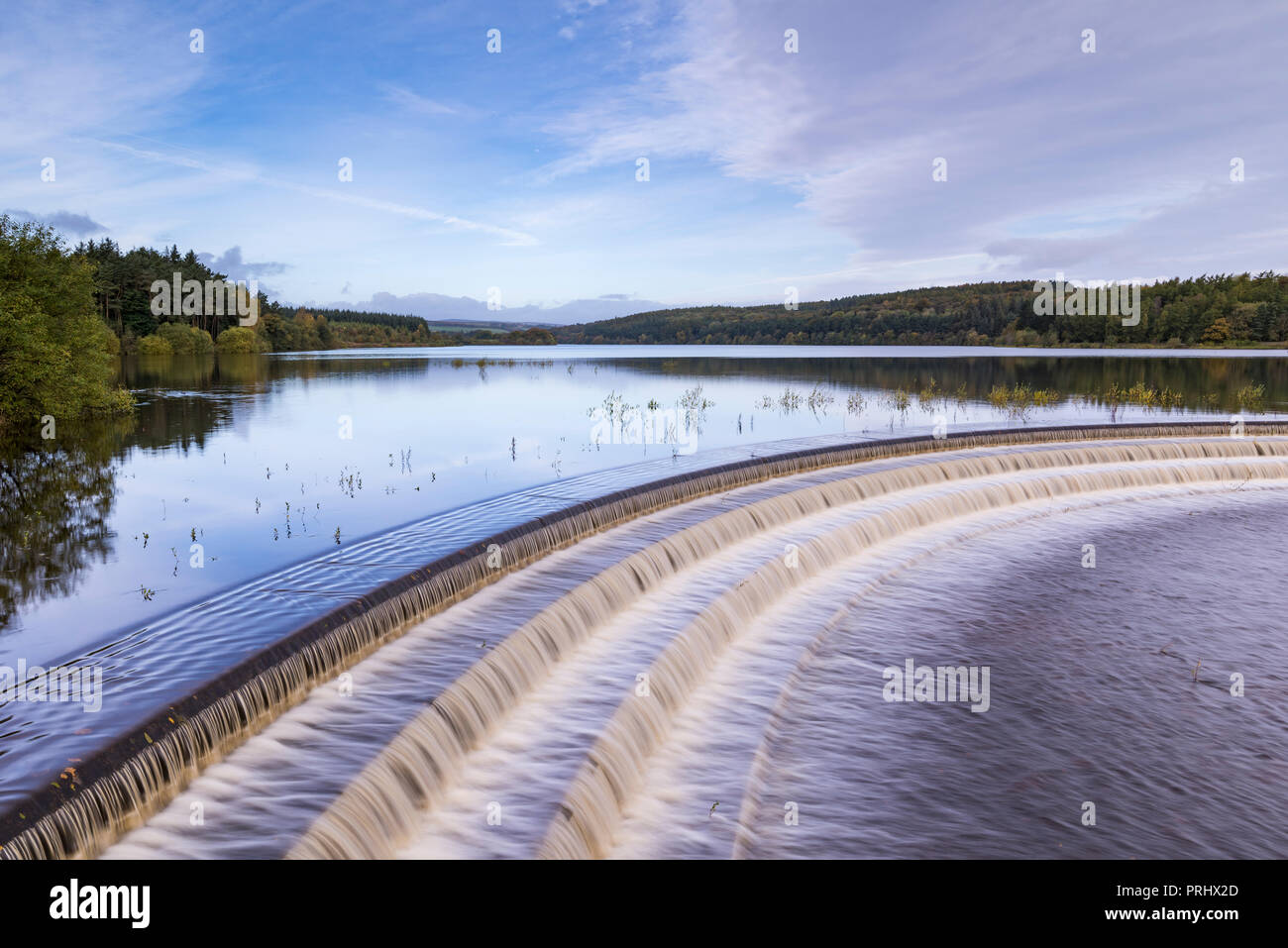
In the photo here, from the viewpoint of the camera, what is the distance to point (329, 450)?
26.1 meters

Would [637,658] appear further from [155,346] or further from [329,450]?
A: [155,346]

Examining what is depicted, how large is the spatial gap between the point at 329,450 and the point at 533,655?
19248 millimetres

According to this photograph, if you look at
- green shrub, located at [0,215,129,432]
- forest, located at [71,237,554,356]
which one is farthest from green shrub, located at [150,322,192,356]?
green shrub, located at [0,215,129,432]

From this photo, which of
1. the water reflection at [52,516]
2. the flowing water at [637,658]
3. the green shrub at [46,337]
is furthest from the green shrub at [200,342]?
the flowing water at [637,658]

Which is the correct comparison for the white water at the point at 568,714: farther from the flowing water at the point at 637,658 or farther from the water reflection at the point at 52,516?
the water reflection at the point at 52,516

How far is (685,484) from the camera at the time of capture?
18000mm

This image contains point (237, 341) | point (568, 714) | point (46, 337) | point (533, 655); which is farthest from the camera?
point (237, 341)

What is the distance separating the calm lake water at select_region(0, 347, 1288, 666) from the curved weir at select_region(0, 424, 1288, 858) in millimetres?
3096

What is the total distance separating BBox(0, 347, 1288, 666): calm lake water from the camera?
41.5ft

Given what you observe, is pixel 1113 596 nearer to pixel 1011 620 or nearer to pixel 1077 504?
pixel 1011 620

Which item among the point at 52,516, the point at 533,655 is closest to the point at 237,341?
the point at 52,516

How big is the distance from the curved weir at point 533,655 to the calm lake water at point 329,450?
3096 mm

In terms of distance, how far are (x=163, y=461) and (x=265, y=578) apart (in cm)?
1491
